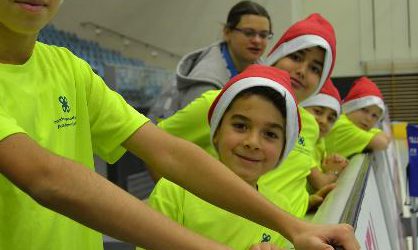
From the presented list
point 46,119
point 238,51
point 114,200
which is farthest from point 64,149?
point 238,51

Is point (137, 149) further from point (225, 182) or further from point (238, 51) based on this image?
point (238, 51)

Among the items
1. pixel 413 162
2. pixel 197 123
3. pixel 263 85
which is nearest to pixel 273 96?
pixel 263 85

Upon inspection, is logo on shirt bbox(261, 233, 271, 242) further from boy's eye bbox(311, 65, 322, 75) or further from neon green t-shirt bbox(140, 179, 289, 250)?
boy's eye bbox(311, 65, 322, 75)

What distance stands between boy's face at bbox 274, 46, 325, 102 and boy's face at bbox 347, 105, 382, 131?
1.83 metres

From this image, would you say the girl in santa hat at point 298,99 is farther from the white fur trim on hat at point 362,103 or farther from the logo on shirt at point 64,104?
the white fur trim on hat at point 362,103

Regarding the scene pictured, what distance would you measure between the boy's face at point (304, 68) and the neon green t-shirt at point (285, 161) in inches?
7.6

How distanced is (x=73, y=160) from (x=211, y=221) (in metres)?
0.61

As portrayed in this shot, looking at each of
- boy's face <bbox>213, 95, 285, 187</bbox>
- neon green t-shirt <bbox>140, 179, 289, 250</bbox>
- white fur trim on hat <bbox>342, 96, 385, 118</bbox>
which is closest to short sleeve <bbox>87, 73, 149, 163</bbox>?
neon green t-shirt <bbox>140, 179, 289, 250</bbox>

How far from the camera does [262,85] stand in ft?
4.69

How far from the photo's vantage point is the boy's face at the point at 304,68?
6.37ft

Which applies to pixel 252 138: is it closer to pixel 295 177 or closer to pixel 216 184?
pixel 216 184

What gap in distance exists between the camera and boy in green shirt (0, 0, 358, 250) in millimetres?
656

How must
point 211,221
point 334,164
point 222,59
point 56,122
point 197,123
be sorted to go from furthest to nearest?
point 334,164
point 222,59
point 197,123
point 211,221
point 56,122

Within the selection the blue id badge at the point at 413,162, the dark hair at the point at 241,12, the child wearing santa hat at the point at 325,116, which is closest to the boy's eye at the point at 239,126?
the dark hair at the point at 241,12
